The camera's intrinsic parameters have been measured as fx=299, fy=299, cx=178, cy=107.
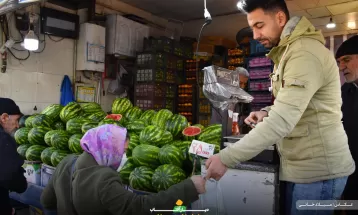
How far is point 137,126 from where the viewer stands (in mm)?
2748

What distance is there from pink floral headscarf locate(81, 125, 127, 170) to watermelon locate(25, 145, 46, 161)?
1.73 metres

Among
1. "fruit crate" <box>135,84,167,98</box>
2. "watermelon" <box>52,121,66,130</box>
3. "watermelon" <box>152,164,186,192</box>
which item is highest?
"fruit crate" <box>135,84,167,98</box>

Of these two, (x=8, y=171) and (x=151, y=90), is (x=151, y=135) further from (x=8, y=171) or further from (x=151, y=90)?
(x=151, y=90)

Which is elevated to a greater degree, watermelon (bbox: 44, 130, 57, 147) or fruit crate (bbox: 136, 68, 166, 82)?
fruit crate (bbox: 136, 68, 166, 82)

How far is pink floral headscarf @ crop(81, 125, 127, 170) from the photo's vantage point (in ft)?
5.63

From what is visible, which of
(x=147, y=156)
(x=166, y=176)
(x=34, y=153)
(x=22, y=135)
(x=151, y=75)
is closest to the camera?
(x=166, y=176)

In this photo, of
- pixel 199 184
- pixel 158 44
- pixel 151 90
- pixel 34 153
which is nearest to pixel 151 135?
pixel 199 184

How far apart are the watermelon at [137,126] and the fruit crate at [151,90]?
382 centimetres

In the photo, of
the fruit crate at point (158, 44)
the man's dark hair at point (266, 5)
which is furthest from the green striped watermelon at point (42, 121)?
the fruit crate at point (158, 44)

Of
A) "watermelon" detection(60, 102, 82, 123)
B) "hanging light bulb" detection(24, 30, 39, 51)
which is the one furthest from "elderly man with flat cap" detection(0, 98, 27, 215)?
"hanging light bulb" detection(24, 30, 39, 51)

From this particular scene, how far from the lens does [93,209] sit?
5.21 feet

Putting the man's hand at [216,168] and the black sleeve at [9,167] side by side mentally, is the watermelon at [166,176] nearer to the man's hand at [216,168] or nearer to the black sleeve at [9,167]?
the man's hand at [216,168]

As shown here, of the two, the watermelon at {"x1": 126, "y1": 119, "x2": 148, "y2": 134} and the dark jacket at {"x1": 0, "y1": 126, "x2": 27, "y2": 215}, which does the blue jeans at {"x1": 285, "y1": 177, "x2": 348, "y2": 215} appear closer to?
the watermelon at {"x1": 126, "y1": 119, "x2": 148, "y2": 134}

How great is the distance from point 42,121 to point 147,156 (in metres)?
1.66
